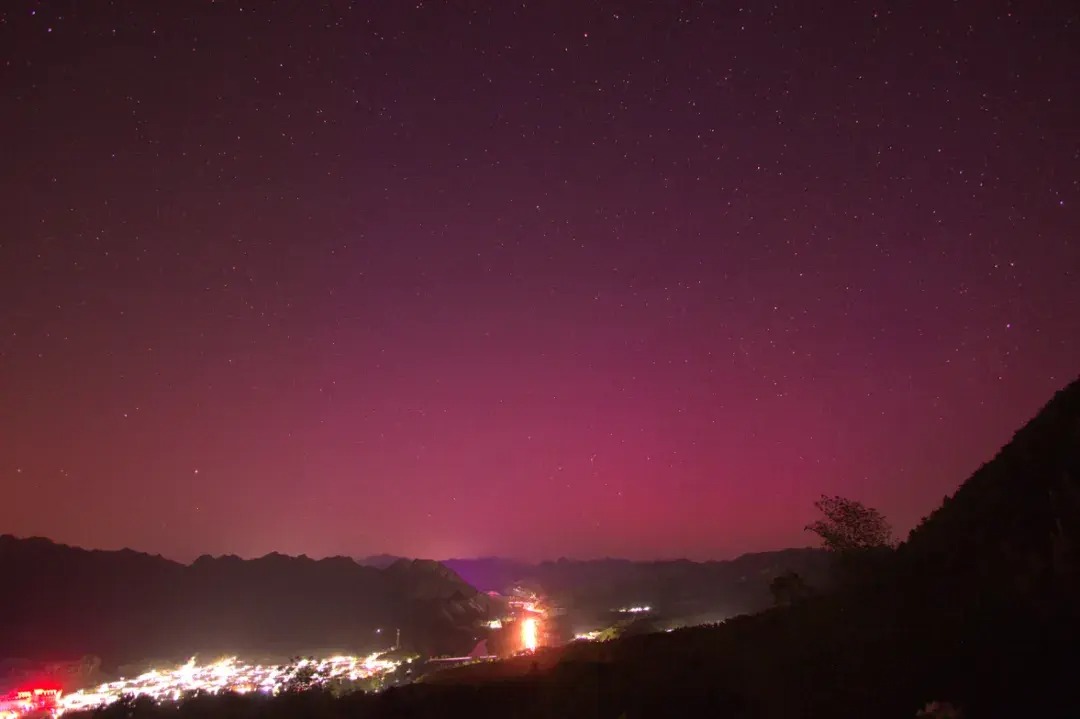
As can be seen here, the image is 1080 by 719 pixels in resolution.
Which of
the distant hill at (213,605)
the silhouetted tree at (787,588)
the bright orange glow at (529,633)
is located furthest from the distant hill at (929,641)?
the distant hill at (213,605)

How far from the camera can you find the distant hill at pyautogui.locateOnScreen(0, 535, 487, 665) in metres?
89.6

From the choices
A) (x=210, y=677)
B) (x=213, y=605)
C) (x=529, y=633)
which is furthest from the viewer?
(x=213, y=605)

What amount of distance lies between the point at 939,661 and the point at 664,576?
406 feet

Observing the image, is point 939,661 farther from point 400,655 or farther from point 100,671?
point 100,671

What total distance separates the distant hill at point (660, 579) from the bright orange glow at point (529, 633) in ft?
52.8

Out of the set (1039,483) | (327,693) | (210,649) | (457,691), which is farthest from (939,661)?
(210,649)

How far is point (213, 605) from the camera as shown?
116250 mm

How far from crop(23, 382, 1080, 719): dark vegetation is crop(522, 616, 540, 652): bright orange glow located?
5444cm

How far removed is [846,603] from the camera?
48.8 ft

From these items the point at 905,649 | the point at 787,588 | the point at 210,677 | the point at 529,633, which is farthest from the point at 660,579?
the point at 905,649

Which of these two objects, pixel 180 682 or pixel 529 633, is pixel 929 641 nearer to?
pixel 529 633

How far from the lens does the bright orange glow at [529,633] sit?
68188 millimetres

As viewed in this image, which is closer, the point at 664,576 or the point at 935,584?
the point at 935,584

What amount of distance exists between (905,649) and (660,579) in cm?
12087
